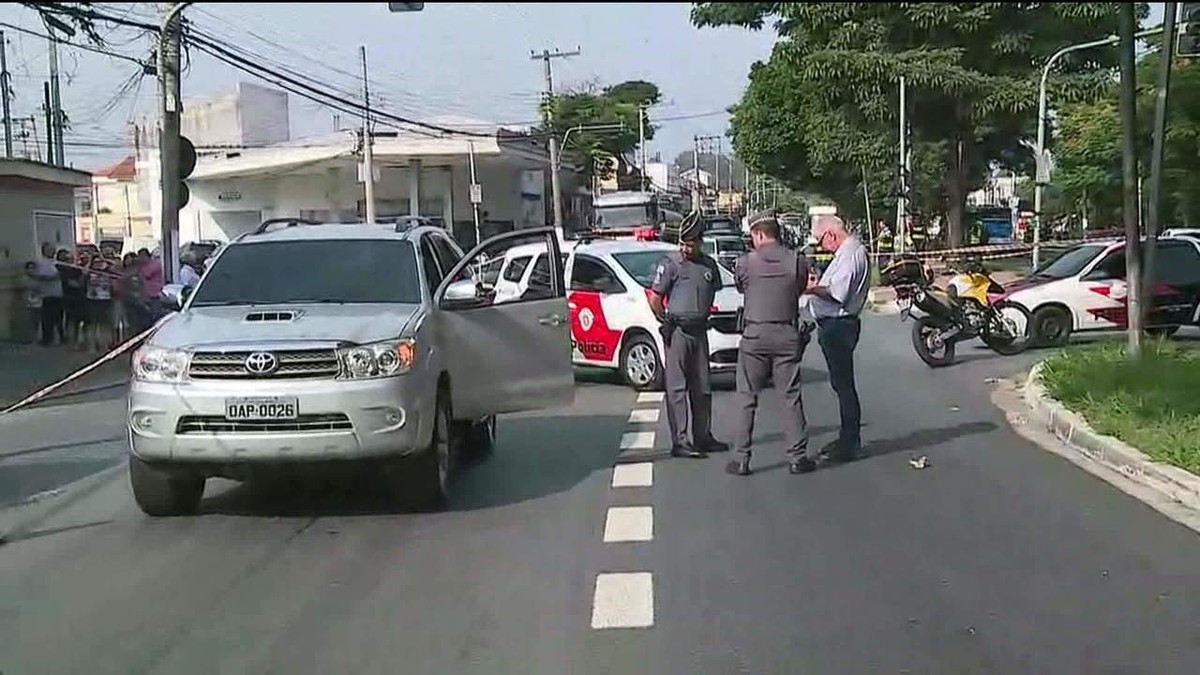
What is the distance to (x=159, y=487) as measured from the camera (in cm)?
912

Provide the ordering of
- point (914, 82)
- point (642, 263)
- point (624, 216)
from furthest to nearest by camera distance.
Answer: point (624, 216)
point (914, 82)
point (642, 263)

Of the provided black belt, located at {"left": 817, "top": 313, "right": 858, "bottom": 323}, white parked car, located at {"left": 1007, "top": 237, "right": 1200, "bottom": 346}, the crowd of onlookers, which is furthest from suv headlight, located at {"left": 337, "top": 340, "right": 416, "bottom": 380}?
the crowd of onlookers

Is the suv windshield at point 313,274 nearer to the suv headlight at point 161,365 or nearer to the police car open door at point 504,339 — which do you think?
the police car open door at point 504,339

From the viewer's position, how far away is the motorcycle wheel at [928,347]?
18453mm

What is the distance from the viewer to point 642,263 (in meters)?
16.8

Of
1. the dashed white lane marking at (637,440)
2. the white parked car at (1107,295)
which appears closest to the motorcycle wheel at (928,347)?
the white parked car at (1107,295)

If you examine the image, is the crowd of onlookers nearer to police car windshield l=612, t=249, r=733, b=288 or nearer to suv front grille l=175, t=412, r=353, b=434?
police car windshield l=612, t=249, r=733, b=288

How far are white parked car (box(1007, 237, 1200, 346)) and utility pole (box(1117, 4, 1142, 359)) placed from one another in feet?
19.0

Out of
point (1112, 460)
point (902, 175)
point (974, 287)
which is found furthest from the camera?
point (902, 175)

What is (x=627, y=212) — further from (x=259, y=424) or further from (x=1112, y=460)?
(x=259, y=424)

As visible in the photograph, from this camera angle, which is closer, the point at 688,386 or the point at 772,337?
the point at 772,337

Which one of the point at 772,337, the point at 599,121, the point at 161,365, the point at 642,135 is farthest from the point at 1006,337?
the point at 642,135

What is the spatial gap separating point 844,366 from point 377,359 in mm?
3993

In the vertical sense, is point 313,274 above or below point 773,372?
above
